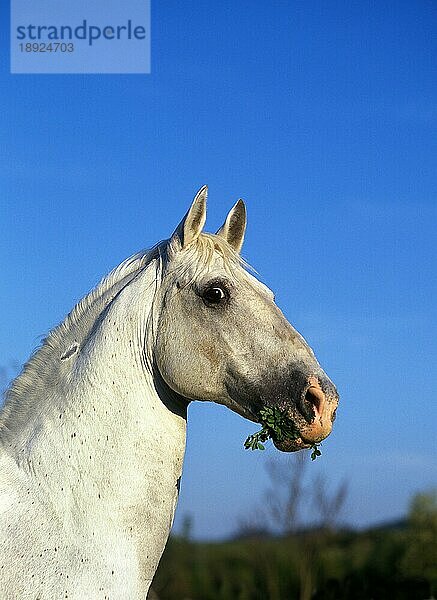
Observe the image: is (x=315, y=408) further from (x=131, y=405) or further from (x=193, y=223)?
(x=193, y=223)

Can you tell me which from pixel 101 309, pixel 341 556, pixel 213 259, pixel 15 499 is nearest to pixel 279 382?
pixel 213 259

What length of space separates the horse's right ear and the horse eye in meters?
0.33

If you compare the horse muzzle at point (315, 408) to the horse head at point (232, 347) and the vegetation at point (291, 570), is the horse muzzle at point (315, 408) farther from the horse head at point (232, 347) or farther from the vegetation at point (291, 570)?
the vegetation at point (291, 570)

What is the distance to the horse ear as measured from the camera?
465 cm

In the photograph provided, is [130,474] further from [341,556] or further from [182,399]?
[341,556]

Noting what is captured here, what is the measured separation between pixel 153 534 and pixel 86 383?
78 cm

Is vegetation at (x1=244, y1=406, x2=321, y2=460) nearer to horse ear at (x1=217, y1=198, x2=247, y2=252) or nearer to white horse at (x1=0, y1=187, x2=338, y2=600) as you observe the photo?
white horse at (x1=0, y1=187, x2=338, y2=600)

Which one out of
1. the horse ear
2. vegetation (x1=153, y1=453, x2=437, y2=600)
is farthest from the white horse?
vegetation (x1=153, y1=453, x2=437, y2=600)

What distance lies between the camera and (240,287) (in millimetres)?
4062

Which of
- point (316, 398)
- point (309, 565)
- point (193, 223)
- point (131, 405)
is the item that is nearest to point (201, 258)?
point (193, 223)

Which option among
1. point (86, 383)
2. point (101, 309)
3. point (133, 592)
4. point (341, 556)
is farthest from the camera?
point (341, 556)

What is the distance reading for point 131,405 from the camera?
391 centimetres

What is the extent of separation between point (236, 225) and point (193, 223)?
52cm

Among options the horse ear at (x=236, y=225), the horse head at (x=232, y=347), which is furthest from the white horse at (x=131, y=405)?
the horse ear at (x=236, y=225)
